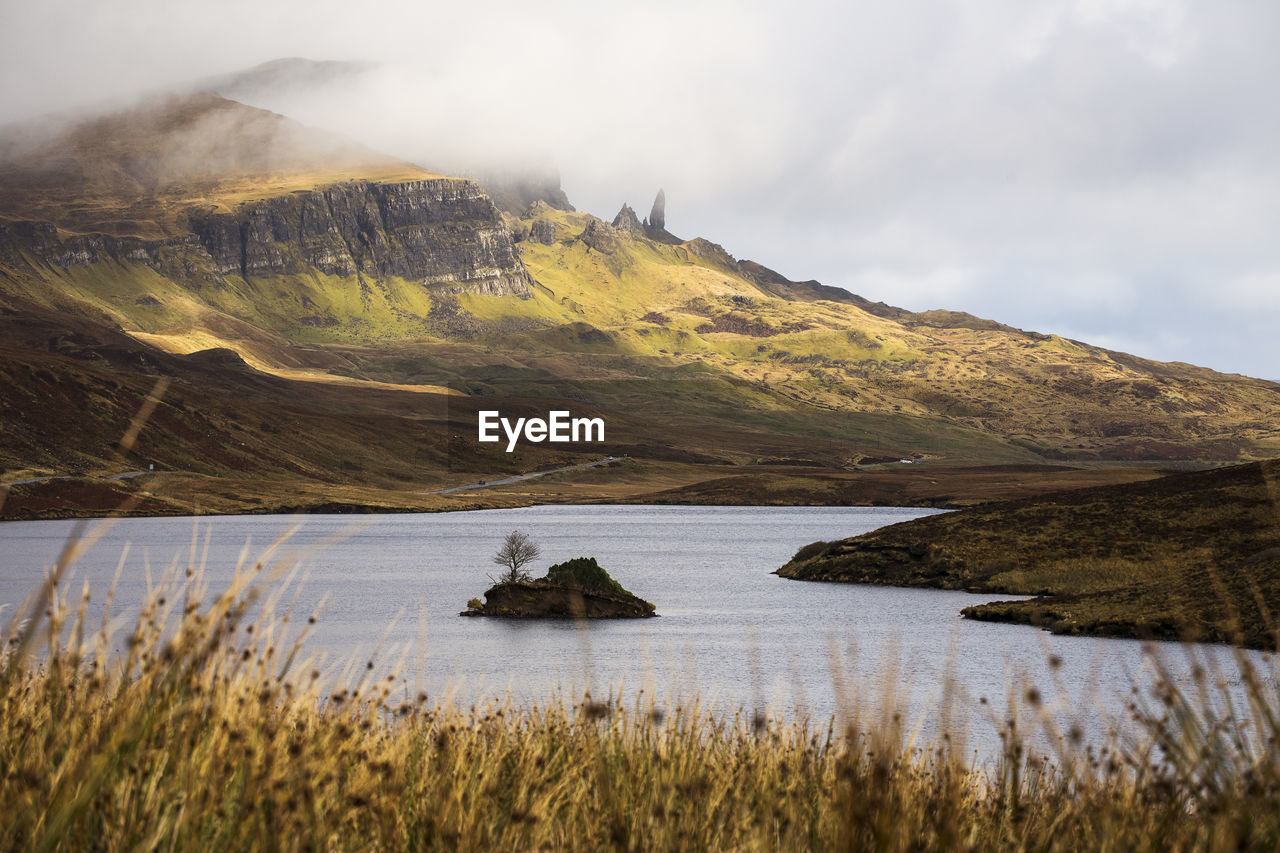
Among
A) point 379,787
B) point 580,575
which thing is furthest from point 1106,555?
point 379,787

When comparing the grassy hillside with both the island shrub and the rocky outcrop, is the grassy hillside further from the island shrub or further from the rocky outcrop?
the island shrub

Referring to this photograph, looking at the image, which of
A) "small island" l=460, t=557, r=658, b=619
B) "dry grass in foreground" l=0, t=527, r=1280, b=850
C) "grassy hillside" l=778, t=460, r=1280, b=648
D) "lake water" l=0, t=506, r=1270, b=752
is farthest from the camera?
"small island" l=460, t=557, r=658, b=619

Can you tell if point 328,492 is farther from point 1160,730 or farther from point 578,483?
point 1160,730

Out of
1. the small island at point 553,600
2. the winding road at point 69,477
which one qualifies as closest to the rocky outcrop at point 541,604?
the small island at point 553,600

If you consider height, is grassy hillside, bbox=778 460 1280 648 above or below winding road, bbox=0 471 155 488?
below

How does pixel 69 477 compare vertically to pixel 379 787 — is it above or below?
above

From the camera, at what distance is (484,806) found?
28.3ft

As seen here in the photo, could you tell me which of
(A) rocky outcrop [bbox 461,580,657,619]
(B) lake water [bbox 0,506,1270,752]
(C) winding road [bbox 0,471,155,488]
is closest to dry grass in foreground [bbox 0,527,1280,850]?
(B) lake water [bbox 0,506,1270,752]

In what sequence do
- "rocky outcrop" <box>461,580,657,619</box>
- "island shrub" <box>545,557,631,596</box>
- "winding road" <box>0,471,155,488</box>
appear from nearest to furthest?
1. "island shrub" <box>545,557,631,596</box>
2. "rocky outcrop" <box>461,580,657,619</box>
3. "winding road" <box>0,471,155,488</box>

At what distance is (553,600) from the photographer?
6153 centimetres

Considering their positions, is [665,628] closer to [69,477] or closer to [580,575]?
[580,575]

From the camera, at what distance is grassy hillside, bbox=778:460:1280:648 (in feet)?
176

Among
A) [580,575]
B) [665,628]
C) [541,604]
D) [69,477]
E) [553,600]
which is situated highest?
[69,477]

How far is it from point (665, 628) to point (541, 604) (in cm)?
735
